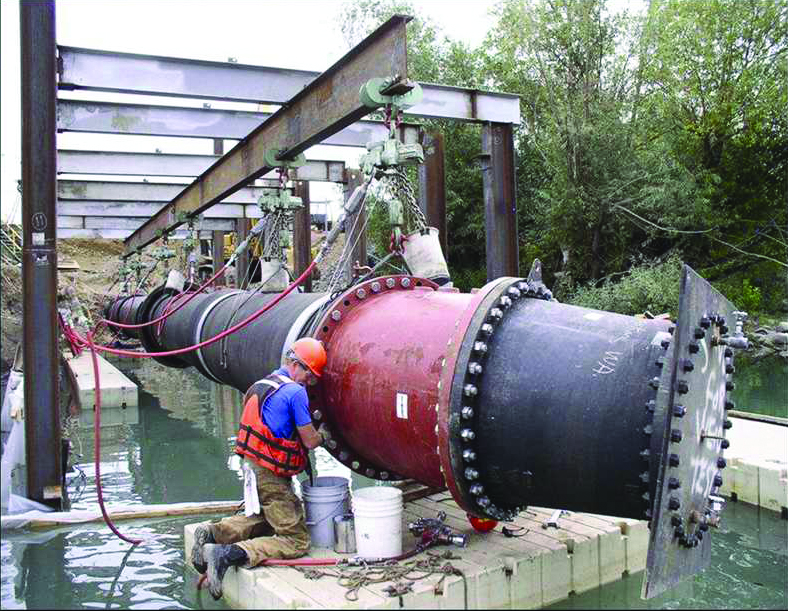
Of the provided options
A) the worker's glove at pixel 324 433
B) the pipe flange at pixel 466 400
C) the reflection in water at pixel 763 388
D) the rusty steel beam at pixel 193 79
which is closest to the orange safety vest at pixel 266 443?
the worker's glove at pixel 324 433

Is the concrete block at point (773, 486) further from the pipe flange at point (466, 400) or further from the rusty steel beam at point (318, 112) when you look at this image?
the rusty steel beam at point (318, 112)

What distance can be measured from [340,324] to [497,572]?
5.09 feet

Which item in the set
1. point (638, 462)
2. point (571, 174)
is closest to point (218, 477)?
point (638, 462)

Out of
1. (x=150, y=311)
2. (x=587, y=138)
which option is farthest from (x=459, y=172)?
(x=150, y=311)

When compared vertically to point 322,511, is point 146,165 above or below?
above

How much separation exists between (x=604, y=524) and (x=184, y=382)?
34.8 ft

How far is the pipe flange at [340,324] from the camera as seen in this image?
4.25m

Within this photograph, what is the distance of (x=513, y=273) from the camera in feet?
25.0

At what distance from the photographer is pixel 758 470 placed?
5938 mm

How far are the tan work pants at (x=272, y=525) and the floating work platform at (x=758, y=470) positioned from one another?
3.48 meters

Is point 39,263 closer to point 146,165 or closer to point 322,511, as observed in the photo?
point 322,511

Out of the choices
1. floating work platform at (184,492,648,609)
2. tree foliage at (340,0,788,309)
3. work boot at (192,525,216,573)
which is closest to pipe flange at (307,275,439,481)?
floating work platform at (184,492,648,609)

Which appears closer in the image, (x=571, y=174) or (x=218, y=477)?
(x=218, y=477)

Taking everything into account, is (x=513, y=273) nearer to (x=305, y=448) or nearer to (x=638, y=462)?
(x=305, y=448)
